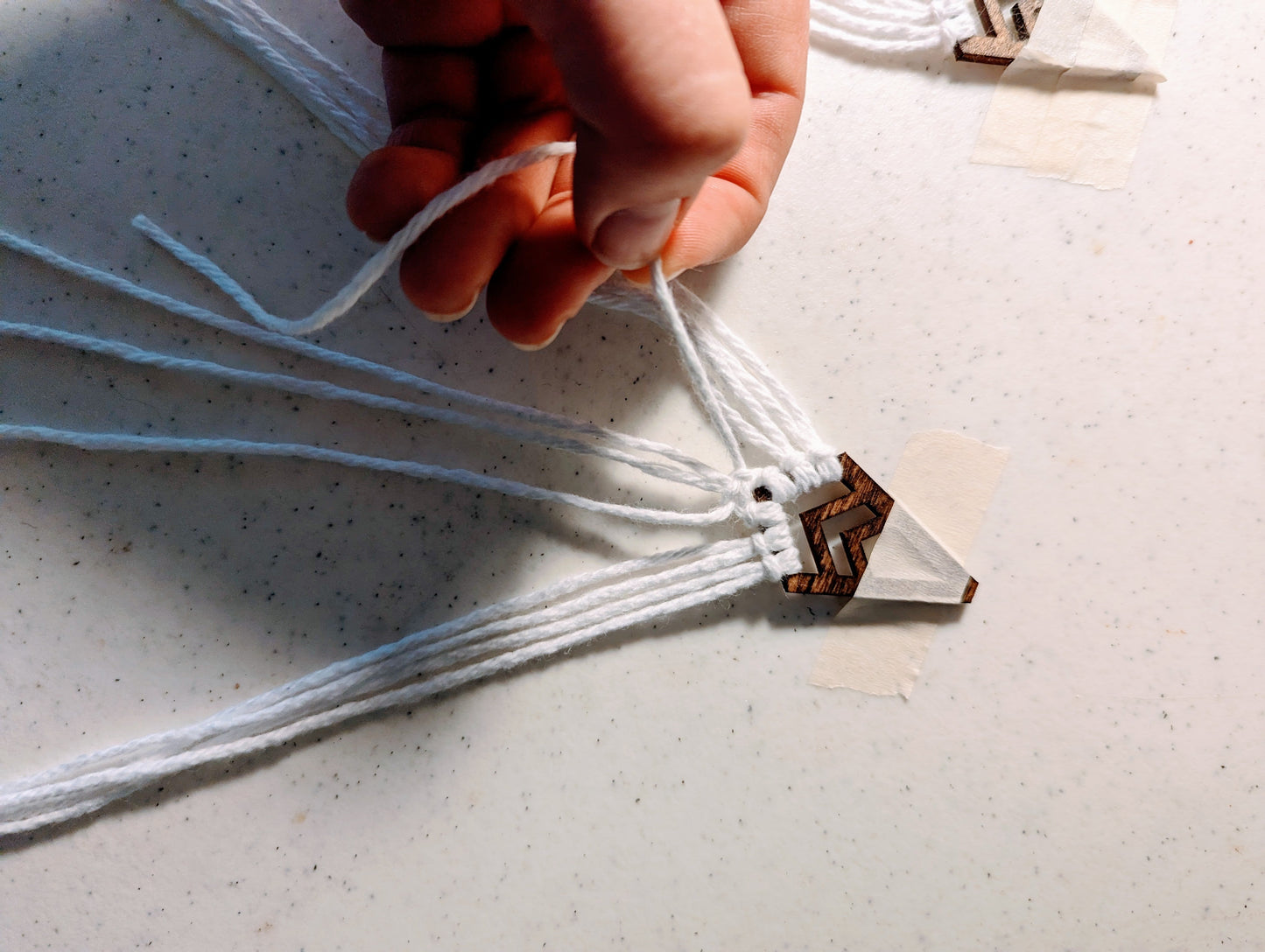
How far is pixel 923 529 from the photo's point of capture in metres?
0.72

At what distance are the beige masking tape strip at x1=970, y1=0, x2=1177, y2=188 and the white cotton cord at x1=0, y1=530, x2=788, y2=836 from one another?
0.49m

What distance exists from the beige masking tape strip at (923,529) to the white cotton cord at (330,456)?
0.52ft

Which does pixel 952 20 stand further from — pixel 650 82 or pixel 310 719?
pixel 310 719

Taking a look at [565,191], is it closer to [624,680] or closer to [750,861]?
[624,680]

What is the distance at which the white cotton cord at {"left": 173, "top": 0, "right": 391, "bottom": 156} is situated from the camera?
30.5 inches

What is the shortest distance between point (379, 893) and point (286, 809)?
106 mm

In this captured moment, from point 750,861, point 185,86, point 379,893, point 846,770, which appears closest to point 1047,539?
point 846,770

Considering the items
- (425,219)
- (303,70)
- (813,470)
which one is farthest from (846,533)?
(303,70)

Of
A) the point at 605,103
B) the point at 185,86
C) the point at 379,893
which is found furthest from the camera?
the point at 185,86

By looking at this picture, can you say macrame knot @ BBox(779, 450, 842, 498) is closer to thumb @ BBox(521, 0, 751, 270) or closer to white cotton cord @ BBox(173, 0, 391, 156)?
thumb @ BBox(521, 0, 751, 270)

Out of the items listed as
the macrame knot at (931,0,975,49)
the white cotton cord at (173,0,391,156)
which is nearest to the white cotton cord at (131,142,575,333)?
the white cotton cord at (173,0,391,156)

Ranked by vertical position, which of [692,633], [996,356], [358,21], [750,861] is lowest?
[750,861]

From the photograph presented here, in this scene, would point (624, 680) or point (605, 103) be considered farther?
point (624, 680)

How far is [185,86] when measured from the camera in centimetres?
78
